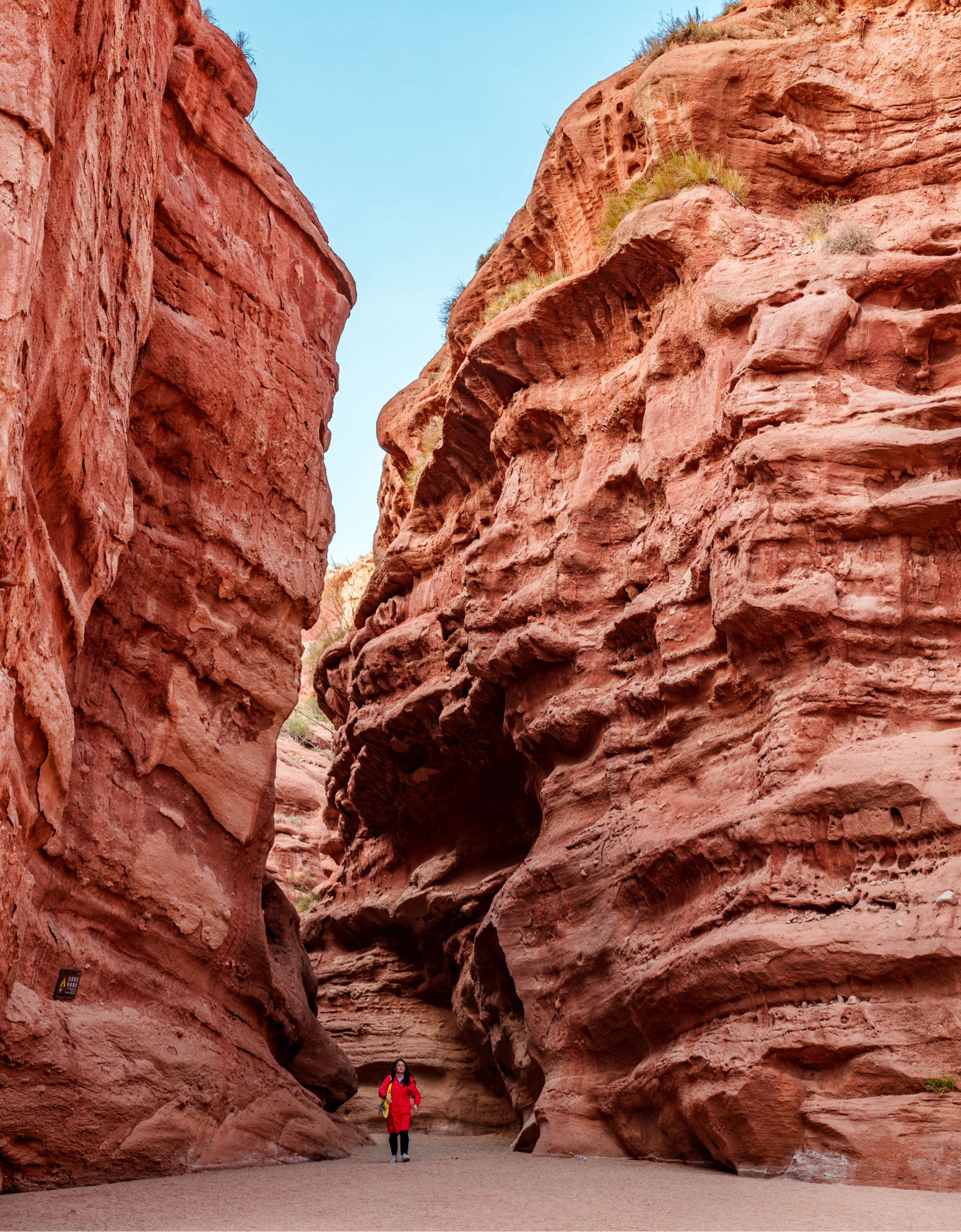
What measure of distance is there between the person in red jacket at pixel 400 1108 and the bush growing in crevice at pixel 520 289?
1147 centimetres

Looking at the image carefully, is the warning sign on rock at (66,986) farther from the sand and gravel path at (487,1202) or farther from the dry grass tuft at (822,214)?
the dry grass tuft at (822,214)

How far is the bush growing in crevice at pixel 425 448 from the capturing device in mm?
22281

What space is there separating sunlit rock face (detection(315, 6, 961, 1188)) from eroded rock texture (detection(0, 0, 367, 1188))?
126 inches

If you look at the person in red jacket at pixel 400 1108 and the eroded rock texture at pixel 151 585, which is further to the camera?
the person in red jacket at pixel 400 1108

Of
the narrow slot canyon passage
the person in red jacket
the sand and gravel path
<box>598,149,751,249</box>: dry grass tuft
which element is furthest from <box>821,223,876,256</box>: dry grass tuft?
the person in red jacket

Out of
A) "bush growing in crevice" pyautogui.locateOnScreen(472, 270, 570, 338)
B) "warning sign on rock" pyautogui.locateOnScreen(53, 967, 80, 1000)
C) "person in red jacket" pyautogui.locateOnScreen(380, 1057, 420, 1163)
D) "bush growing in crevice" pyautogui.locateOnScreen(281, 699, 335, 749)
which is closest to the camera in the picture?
"warning sign on rock" pyautogui.locateOnScreen(53, 967, 80, 1000)

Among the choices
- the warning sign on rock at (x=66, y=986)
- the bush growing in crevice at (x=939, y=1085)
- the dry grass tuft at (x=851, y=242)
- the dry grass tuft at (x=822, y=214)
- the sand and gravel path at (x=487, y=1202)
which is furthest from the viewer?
the dry grass tuft at (x=822, y=214)

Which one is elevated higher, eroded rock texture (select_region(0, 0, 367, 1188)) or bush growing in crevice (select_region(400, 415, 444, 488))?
bush growing in crevice (select_region(400, 415, 444, 488))

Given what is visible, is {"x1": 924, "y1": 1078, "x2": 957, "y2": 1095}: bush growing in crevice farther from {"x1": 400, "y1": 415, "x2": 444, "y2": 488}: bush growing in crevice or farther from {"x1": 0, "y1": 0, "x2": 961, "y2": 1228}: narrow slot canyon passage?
{"x1": 400, "y1": 415, "x2": 444, "y2": 488}: bush growing in crevice

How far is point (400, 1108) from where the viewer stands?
39.5 ft

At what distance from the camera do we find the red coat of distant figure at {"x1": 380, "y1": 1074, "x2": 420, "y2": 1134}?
12.0 metres

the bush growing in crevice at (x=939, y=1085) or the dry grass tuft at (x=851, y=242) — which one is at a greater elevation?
the dry grass tuft at (x=851, y=242)

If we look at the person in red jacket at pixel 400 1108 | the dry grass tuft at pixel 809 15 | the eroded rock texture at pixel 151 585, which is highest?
the dry grass tuft at pixel 809 15

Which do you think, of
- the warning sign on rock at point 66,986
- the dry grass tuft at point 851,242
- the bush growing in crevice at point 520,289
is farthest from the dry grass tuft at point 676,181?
the warning sign on rock at point 66,986
